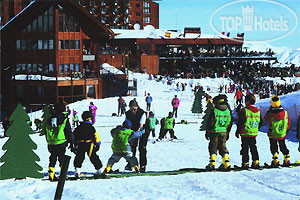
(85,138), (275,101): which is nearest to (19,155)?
(85,138)

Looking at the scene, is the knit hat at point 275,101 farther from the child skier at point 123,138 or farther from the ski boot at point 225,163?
the child skier at point 123,138

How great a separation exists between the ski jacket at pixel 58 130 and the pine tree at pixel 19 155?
2.46 ft

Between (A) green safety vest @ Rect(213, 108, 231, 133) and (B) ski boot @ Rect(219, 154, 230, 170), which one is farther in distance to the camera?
(B) ski boot @ Rect(219, 154, 230, 170)

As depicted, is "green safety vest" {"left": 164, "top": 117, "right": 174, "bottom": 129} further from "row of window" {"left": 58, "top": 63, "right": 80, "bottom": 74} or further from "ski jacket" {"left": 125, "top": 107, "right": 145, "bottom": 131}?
"row of window" {"left": 58, "top": 63, "right": 80, "bottom": 74}

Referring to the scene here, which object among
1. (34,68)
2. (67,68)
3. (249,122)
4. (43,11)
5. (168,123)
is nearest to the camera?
(249,122)

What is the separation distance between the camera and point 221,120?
9031 mm

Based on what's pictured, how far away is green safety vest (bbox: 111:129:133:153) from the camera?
29.9 ft

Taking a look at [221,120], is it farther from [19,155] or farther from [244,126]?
[19,155]

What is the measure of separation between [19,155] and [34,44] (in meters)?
33.8

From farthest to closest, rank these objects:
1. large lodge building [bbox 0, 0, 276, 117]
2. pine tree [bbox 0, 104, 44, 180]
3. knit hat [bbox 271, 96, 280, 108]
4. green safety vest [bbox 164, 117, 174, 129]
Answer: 1. large lodge building [bbox 0, 0, 276, 117]
2. green safety vest [bbox 164, 117, 174, 129]
3. knit hat [bbox 271, 96, 280, 108]
4. pine tree [bbox 0, 104, 44, 180]

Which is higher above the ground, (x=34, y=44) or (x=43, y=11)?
(x=43, y=11)

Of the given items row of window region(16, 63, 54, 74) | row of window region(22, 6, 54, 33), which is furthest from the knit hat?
row of window region(22, 6, 54, 33)

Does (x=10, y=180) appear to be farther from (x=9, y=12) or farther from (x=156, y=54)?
(x=156, y=54)

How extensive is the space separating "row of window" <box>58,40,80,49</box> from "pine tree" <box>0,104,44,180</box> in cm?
3287
